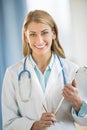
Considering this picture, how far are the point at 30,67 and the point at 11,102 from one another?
227 millimetres

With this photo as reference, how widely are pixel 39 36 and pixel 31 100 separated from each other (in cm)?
37

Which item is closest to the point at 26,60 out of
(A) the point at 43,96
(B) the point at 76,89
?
(A) the point at 43,96

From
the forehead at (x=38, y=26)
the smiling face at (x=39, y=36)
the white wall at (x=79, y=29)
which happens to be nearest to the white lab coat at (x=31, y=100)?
the smiling face at (x=39, y=36)

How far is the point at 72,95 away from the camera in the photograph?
4.07 ft

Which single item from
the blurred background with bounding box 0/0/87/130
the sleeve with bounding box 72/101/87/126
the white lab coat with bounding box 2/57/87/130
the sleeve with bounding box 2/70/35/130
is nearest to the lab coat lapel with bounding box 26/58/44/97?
the white lab coat with bounding box 2/57/87/130

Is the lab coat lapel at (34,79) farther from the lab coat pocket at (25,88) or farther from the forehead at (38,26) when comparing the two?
the forehead at (38,26)

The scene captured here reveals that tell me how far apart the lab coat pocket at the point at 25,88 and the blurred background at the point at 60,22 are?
481 mm

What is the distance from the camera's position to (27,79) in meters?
1.37

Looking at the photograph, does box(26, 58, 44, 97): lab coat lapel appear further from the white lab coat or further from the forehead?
the forehead

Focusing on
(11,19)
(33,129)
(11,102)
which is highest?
(11,19)

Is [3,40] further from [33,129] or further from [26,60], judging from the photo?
[33,129]

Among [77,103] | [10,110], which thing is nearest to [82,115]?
[77,103]

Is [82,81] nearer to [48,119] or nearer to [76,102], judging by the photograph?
[76,102]

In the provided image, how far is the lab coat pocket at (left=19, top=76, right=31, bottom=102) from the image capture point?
1.34 meters
